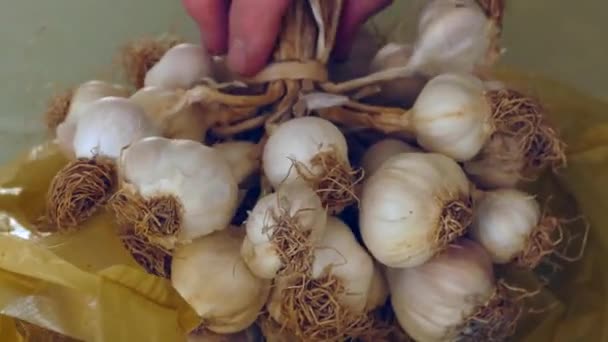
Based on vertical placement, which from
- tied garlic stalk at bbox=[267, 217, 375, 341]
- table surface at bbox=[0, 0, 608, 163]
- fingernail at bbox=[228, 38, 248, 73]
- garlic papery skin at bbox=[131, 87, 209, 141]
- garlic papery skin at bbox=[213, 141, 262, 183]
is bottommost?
table surface at bbox=[0, 0, 608, 163]

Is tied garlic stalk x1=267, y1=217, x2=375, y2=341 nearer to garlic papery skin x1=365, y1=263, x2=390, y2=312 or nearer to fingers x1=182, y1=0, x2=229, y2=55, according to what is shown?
garlic papery skin x1=365, y1=263, x2=390, y2=312

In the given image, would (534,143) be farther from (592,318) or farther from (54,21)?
(54,21)

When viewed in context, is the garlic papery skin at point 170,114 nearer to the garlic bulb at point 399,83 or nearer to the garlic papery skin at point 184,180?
the garlic papery skin at point 184,180

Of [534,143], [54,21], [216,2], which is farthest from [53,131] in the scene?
[534,143]

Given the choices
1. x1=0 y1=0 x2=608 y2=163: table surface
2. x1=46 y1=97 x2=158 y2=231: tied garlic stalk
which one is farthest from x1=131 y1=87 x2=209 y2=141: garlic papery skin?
x1=0 y1=0 x2=608 y2=163: table surface

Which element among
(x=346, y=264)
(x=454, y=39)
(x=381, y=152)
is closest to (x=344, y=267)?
(x=346, y=264)

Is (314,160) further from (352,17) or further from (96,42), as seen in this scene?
(96,42)

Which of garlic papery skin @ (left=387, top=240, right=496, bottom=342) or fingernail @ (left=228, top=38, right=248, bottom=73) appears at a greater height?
fingernail @ (left=228, top=38, right=248, bottom=73)
